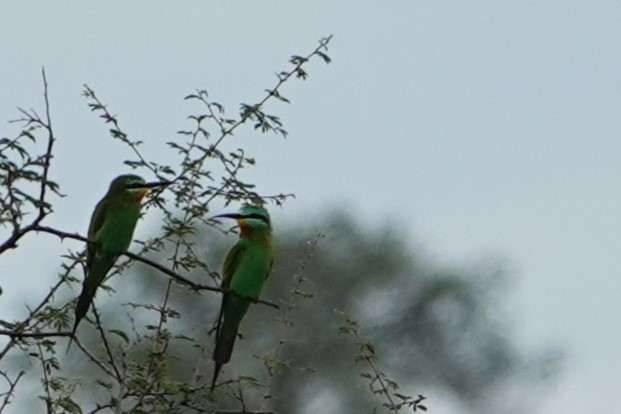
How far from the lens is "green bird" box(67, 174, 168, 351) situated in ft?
12.8

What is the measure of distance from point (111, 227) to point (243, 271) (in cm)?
40

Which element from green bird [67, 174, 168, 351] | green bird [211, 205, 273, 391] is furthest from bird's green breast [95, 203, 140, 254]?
green bird [211, 205, 273, 391]

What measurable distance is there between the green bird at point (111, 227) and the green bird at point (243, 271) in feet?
0.67

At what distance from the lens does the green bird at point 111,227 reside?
3900 millimetres

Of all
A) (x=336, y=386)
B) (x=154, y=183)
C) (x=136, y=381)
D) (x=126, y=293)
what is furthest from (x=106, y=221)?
(x=336, y=386)

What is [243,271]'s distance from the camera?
4.36 metres

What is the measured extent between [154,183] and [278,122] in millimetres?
289

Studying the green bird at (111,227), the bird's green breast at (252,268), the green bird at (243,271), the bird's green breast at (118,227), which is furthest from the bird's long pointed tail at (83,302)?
the bird's green breast at (252,268)

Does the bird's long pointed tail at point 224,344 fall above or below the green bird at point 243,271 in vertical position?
below

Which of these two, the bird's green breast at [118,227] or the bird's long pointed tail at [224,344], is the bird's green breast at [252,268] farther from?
the bird's green breast at [118,227]

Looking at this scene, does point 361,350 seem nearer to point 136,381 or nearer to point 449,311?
point 136,381

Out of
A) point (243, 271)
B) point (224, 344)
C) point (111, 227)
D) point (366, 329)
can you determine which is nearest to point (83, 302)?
point (111, 227)

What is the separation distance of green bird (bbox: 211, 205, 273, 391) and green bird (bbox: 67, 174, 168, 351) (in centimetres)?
20

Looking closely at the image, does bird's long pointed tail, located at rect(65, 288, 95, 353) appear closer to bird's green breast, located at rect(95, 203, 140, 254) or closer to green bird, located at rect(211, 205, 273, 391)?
bird's green breast, located at rect(95, 203, 140, 254)
